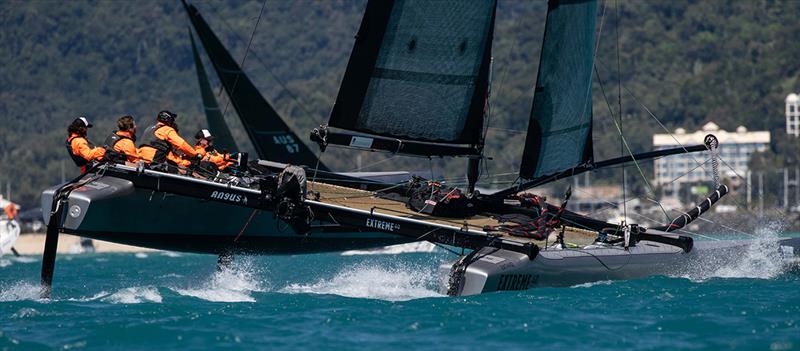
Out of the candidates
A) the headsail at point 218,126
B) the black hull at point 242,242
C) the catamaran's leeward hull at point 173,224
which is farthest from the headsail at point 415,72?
the headsail at point 218,126

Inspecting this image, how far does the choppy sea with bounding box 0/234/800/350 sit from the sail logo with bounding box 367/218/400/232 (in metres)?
0.63

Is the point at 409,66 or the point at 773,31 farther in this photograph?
the point at 773,31

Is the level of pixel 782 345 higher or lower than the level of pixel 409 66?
lower

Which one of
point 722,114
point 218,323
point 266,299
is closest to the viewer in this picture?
point 218,323

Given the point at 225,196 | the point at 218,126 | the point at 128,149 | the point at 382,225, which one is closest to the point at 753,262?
the point at 382,225

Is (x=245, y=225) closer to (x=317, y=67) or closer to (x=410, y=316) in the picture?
(x=410, y=316)

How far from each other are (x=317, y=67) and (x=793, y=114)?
4527 cm

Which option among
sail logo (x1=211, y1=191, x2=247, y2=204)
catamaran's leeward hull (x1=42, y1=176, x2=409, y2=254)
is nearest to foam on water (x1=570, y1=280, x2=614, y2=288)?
catamaran's leeward hull (x1=42, y1=176, x2=409, y2=254)

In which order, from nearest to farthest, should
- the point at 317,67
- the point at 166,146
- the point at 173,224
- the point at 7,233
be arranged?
1. the point at 166,146
2. the point at 173,224
3. the point at 7,233
4. the point at 317,67

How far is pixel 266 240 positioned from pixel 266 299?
3.15 metres

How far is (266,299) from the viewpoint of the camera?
14000 millimetres

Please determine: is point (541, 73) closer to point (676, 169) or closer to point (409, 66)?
point (409, 66)

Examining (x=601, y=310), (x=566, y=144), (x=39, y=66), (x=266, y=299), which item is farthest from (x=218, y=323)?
(x=39, y=66)

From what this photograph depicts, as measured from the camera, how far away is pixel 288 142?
74.3 ft
